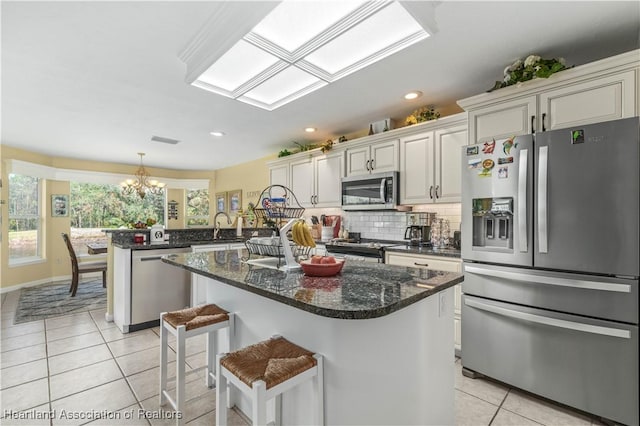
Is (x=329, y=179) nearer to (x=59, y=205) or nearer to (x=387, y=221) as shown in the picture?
(x=387, y=221)

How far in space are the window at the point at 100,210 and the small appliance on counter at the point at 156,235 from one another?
3223mm

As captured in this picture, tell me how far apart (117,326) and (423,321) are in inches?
137

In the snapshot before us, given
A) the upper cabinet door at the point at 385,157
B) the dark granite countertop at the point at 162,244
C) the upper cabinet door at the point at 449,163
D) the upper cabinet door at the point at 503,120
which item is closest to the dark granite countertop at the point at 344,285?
the upper cabinet door at the point at 503,120

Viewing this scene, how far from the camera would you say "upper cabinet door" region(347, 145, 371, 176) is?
3.66 m

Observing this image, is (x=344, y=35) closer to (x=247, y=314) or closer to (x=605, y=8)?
(x=605, y=8)

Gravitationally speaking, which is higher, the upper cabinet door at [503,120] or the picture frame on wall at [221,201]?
the upper cabinet door at [503,120]

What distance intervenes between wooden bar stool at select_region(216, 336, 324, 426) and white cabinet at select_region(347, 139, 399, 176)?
2531 millimetres

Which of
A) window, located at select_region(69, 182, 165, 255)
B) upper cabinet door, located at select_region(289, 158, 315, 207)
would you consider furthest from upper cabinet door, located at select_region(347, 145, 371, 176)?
window, located at select_region(69, 182, 165, 255)

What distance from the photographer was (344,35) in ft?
6.08

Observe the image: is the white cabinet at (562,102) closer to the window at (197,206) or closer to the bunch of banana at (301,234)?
the bunch of banana at (301,234)

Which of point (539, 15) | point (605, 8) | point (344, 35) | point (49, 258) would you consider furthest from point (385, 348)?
point (49, 258)

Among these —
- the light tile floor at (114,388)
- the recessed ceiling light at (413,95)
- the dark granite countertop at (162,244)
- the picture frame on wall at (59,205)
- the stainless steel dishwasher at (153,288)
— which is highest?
the recessed ceiling light at (413,95)

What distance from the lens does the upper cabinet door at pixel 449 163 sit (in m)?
2.86

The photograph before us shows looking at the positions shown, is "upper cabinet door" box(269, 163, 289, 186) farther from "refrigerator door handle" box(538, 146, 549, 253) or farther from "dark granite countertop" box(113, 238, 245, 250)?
"refrigerator door handle" box(538, 146, 549, 253)
